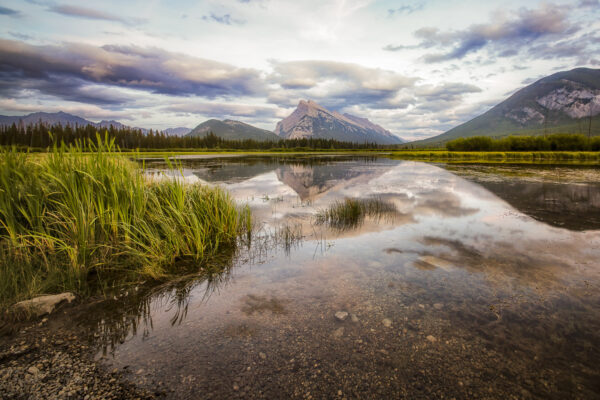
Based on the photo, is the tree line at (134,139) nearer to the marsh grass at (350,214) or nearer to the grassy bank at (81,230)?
the marsh grass at (350,214)

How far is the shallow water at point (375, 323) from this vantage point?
138 inches

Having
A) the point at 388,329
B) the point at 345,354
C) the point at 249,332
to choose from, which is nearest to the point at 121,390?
the point at 249,332

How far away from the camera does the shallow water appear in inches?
138

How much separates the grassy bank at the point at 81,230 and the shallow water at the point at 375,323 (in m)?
1.15

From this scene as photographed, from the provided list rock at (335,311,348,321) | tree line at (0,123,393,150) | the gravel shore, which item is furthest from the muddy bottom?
tree line at (0,123,393,150)

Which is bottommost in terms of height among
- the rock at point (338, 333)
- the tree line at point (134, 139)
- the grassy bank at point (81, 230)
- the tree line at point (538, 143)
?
the rock at point (338, 333)

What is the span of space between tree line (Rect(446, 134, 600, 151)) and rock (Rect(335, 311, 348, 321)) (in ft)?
312

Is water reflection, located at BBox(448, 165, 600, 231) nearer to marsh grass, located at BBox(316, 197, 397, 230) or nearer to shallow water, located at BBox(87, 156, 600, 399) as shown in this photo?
shallow water, located at BBox(87, 156, 600, 399)

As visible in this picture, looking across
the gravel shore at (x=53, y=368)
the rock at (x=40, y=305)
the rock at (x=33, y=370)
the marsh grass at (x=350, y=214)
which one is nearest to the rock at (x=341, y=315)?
the gravel shore at (x=53, y=368)

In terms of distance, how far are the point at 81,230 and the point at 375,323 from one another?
6.73 m

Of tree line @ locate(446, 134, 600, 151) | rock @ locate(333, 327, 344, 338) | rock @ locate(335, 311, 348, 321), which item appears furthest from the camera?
tree line @ locate(446, 134, 600, 151)

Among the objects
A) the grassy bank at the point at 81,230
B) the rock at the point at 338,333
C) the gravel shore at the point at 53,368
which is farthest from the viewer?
the grassy bank at the point at 81,230

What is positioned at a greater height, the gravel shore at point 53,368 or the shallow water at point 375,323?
the gravel shore at point 53,368

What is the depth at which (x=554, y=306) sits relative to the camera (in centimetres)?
529
